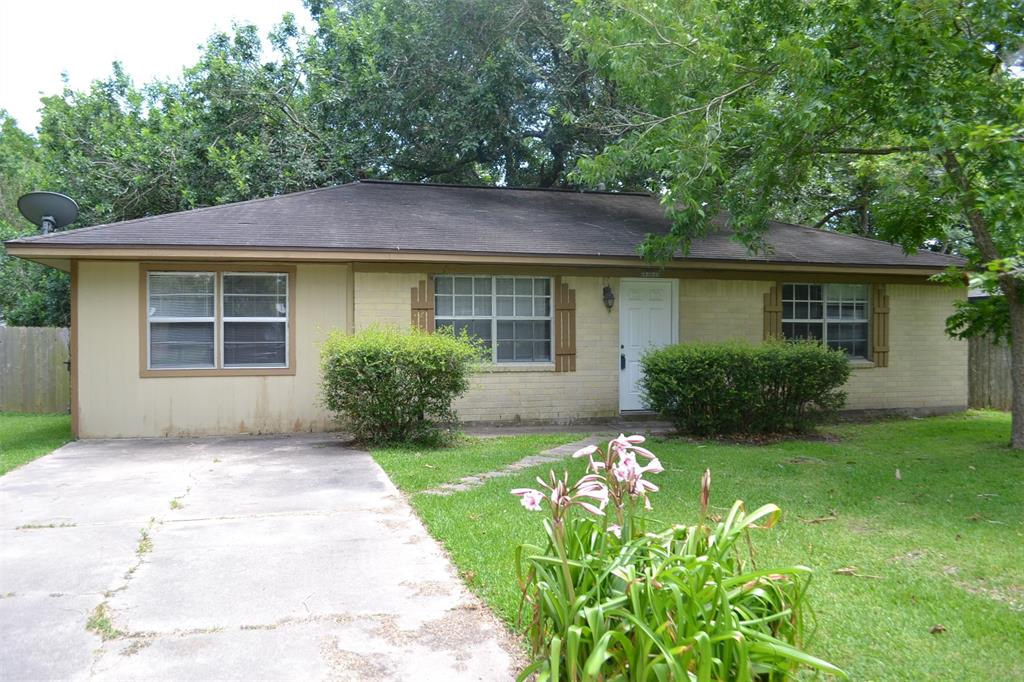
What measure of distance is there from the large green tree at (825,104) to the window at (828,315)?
2384 millimetres

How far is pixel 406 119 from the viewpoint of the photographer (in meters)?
18.5

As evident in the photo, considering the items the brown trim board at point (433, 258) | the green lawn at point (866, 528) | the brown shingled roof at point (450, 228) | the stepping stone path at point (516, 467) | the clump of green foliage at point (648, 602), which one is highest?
the brown shingled roof at point (450, 228)

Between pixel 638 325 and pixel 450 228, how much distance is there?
11.3 feet

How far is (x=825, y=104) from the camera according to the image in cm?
834

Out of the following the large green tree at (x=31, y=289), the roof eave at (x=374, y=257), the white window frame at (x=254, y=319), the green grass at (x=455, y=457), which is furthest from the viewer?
the large green tree at (x=31, y=289)

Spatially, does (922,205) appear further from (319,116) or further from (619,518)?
(319,116)

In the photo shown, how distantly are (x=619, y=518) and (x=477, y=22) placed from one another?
16733 mm

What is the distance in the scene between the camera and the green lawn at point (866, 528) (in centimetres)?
381

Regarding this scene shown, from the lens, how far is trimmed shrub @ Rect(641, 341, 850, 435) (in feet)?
34.3

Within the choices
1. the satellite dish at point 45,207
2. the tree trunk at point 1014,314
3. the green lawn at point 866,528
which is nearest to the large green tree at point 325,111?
the satellite dish at point 45,207

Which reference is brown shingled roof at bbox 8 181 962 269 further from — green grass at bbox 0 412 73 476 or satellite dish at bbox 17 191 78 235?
green grass at bbox 0 412 73 476

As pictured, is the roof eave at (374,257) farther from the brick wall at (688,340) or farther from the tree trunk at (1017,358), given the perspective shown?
the tree trunk at (1017,358)

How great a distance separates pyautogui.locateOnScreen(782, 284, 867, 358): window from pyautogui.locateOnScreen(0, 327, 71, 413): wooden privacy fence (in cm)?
1427

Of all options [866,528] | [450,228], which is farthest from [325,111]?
[866,528]
